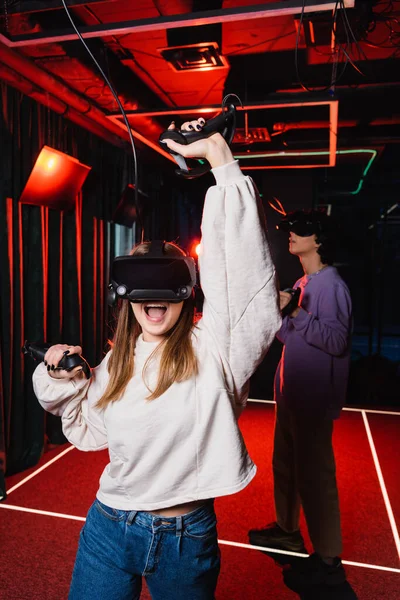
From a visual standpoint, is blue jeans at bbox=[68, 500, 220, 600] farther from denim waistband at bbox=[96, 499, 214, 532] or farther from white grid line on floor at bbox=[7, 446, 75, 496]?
white grid line on floor at bbox=[7, 446, 75, 496]

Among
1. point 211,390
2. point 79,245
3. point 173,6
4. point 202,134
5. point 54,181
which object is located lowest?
point 211,390

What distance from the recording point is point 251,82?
3.67 metres

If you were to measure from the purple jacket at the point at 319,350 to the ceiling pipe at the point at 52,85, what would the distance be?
1016mm

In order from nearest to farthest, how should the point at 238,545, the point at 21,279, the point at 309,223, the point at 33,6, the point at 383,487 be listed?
the point at 33,6, the point at 309,223, the point at 238,545, the point at 383,487, the point at 21,279

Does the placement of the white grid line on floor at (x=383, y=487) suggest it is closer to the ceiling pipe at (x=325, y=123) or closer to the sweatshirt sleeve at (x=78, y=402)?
the sweatshirt sleeve at (x=78, y=402)

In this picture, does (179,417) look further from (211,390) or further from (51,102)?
(51,102)

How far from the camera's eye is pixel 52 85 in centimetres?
341

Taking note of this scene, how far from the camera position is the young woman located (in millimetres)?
965

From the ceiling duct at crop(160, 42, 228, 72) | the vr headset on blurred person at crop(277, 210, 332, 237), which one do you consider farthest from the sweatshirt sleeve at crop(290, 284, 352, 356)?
the ceiling duct at crop(160, 42, 228, 72)

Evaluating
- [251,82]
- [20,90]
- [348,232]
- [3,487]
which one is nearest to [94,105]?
[20,90]

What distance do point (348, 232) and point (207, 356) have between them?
8909 mm

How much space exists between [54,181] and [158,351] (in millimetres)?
2811

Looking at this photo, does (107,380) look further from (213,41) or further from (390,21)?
(390,21)

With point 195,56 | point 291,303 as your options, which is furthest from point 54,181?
point 291,303
